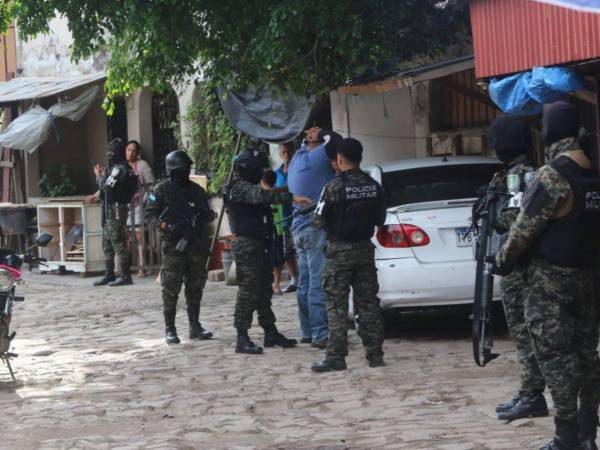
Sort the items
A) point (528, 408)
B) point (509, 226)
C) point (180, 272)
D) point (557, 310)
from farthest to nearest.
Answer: point (180, 272) → point (528, 408) → point (509, 226) → point (557, 310)

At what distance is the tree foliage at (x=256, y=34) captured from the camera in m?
11.5

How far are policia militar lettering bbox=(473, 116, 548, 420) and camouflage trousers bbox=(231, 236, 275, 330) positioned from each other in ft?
9.83

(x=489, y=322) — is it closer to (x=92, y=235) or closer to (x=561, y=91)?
(x=561, y=91)

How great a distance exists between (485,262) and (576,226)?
4.79ft

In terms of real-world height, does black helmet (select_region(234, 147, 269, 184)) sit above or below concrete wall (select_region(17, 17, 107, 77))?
below

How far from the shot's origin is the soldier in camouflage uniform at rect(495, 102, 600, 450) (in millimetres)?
5938

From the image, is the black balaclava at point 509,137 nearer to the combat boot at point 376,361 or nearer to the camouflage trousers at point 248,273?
the combat boot at point 376,361

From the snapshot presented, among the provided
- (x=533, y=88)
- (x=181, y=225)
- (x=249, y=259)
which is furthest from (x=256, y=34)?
(x=533, y=88)

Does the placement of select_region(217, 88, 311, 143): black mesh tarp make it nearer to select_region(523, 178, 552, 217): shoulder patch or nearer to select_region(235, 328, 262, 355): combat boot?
select_region(235, 328, 262, 355): combat boot

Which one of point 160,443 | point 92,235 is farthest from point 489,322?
point 92,235

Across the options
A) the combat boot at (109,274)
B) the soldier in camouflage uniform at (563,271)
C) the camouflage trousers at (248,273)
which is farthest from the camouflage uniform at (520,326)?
the combat boot at (109,274)

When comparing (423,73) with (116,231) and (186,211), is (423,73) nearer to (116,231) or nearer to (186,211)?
(186,211)

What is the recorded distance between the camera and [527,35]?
10578mm

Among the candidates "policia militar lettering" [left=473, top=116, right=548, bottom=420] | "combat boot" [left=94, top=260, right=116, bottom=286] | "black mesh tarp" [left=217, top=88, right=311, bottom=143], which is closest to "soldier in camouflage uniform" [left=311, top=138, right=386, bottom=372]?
"policia militar lettering" [left=473, top=116, right=548, bottom=420]
